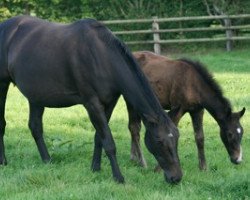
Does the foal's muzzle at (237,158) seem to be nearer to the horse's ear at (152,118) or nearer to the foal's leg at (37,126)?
the horse's ear at (152,118)

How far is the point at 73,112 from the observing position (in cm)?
1181

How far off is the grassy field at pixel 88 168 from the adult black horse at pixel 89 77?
290mm

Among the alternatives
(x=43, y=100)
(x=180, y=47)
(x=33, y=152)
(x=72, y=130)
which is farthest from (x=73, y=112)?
(x=180, y=47)

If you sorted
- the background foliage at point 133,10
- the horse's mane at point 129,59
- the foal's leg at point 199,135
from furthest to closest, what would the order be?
the background foliage at point 133,10 < the foal's leg at point 199,135 < the horse's mane at point 129,59

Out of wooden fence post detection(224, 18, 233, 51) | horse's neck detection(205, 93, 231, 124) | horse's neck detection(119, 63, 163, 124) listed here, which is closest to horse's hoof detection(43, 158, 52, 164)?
horse's neck detection(119, 63, 163, 124)

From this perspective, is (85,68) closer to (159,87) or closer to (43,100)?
(43,100)

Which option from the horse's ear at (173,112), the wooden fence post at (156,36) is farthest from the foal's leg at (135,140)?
the wooden fence post at (156,36)

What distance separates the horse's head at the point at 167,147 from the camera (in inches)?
249

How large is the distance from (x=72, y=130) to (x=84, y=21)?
319 centimetres

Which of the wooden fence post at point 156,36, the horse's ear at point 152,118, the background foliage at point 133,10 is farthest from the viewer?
the background foliage at point 133,10

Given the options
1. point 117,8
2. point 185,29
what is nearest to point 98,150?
point 185,29

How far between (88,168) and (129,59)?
5.07ft

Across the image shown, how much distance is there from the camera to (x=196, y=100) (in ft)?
25.4

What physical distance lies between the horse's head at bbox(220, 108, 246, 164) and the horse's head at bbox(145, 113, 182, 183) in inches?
56.2
